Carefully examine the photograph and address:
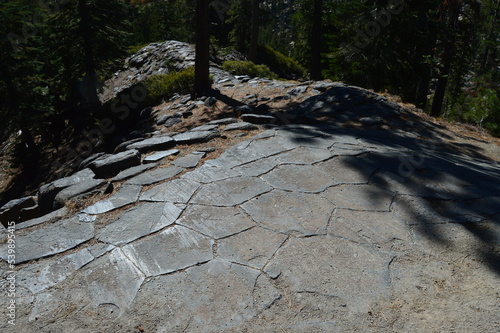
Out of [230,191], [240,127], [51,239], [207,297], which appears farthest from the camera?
[240,127]

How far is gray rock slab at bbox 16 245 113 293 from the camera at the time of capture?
2504 mm

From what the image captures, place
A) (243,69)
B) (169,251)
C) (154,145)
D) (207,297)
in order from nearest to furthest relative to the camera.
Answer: (207,297)
(169,251)
(154,145)
(243,69)

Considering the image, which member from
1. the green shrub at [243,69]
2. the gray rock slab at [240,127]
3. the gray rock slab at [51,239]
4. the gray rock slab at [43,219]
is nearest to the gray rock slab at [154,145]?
the gray rock slab at [240,127]

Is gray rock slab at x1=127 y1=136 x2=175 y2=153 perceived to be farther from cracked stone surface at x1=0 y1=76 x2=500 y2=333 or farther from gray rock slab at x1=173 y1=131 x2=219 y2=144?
cracked stone surface at x1=0 y1=76 x2=500 y2=333

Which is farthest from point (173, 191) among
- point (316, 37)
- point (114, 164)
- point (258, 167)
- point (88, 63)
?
point (316, 37)

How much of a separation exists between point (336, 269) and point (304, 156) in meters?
2.11

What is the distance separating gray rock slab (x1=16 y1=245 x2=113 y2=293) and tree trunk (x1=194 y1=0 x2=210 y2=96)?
22.6ft

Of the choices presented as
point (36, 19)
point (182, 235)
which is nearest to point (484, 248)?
point (182, 235)

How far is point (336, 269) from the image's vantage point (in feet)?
8.78

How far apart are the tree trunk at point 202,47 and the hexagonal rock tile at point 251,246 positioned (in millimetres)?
6708

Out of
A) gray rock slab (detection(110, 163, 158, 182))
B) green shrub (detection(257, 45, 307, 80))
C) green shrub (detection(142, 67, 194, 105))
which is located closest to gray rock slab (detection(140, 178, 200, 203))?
gray rock slab (detection(110, 163, 158, 182))

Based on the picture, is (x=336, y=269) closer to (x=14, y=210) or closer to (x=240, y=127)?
(x=240, y=127)

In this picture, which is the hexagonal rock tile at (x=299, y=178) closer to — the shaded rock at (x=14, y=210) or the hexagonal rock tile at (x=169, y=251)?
the hexagonal rock tile at (x=169, y=251)

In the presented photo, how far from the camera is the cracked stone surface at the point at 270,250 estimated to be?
2.28 m
